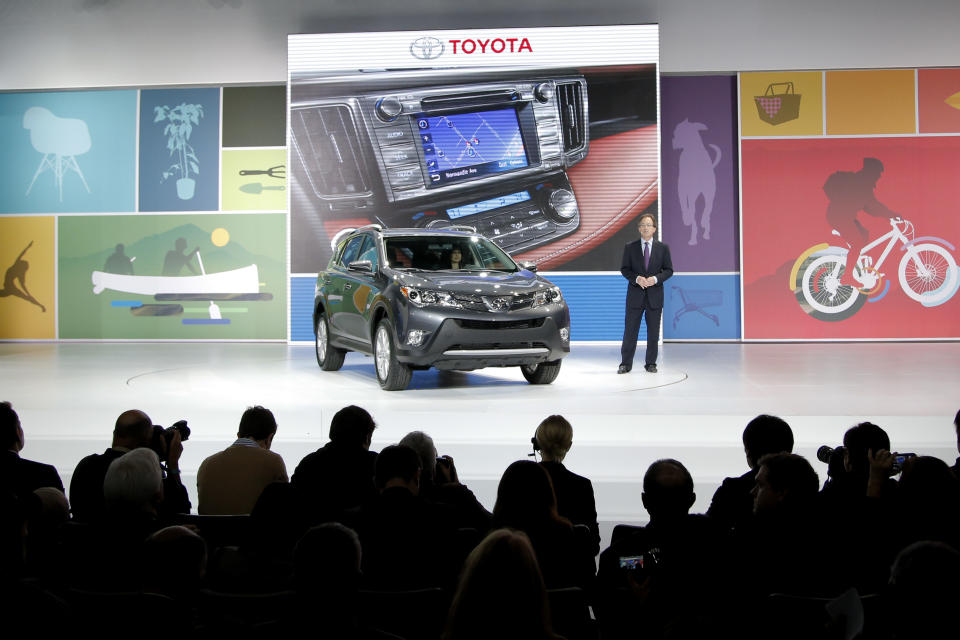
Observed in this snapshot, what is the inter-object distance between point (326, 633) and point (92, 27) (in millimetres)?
15666

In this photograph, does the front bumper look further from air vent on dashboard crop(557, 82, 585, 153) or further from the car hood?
air vent on dashboard crop(557, 82, 585, 153)

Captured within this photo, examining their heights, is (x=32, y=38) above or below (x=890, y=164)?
above

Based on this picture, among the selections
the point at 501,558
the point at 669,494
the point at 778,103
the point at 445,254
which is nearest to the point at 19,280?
the point at 445,254

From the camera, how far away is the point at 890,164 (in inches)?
571

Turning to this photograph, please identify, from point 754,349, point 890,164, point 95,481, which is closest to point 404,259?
point 95,481

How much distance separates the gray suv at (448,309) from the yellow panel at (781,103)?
23.7 feet

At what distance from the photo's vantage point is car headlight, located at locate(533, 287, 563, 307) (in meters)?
8.36

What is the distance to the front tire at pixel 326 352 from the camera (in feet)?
34.0

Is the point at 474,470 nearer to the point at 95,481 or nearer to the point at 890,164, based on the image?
the point at 95,481

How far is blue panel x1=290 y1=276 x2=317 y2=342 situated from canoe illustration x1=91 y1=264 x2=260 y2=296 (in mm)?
1546

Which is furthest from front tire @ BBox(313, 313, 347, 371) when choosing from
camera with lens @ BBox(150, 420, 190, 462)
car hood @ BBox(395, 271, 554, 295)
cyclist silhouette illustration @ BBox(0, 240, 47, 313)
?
cyclist silhouette illustration @ BBox(0, 240, 47, 313)

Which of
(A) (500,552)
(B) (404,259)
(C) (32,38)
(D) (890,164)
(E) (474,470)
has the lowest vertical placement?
(E) (474,470)

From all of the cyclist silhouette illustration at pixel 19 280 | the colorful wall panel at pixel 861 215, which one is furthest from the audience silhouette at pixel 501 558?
the cyclist silhouette illustration at pixel 19 280

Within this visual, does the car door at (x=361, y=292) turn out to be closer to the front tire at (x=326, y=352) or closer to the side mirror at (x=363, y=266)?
the side mirror at (x=363, y=266)
